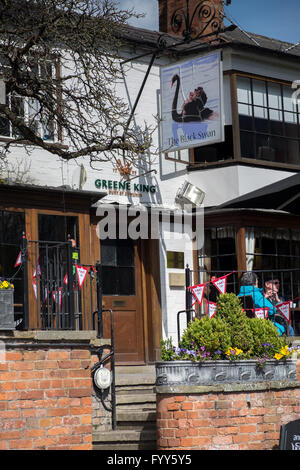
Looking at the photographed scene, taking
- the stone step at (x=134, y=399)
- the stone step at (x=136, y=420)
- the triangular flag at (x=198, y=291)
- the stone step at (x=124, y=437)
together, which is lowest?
the stone step at (x=124, y=437)

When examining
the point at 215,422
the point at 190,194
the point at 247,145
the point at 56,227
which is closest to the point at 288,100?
the point at 247,145

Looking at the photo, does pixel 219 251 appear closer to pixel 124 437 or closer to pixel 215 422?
pixel 124 437

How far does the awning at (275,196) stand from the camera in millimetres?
12008

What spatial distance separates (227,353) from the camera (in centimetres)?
918

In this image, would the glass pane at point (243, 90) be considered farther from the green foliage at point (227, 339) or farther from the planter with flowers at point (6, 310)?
the planter with flowers at point (6, 310)

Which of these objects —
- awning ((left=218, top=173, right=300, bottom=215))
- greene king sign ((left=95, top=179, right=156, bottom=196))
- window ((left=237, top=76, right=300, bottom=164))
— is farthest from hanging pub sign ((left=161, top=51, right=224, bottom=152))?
window ((left=237, top=76, right=300, bottom=164))

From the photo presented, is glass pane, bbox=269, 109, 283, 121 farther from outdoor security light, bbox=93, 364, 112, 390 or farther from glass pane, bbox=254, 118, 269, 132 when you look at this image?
outdoor security light, bbox=93, 364, 112, 390

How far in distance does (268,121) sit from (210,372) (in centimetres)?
792

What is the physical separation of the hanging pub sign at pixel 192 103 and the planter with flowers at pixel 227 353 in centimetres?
453

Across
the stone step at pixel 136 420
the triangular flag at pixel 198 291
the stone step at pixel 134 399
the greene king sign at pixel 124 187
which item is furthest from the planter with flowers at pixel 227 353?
the greene king sign at pixel 124 187

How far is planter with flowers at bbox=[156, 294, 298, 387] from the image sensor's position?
8.91m

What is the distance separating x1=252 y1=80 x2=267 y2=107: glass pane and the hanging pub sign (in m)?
2.08

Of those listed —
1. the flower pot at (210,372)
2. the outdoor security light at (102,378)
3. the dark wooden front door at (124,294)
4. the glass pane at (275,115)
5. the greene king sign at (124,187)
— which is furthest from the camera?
the glass pane at (275,115)

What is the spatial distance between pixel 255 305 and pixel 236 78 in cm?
511
